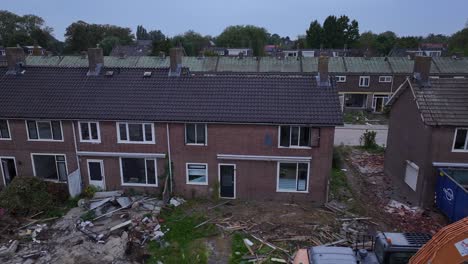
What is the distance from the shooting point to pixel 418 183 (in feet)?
64.7

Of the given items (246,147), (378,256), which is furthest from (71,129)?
(378,256)

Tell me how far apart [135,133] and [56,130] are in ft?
15.4

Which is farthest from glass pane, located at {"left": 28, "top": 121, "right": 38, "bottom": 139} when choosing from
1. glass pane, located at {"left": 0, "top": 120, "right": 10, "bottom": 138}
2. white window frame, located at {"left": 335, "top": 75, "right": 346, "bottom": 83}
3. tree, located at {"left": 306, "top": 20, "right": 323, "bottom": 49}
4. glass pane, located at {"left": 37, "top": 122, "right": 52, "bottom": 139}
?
tree, located at {"left": 306, "top": 20, "right": 323, "bottom": 49}

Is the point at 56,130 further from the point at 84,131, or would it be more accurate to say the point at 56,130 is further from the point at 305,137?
the point at 305,137

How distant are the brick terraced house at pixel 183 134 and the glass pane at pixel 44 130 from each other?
0.19 ft

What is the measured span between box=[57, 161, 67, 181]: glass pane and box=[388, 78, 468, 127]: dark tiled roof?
20.5 m

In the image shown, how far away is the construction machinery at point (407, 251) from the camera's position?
9.55m

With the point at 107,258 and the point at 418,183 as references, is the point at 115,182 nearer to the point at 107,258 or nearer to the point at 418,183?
the point at 107,258

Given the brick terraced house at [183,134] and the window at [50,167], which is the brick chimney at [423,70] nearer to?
the brick terraced house at [183,134]

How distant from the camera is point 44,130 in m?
20.5

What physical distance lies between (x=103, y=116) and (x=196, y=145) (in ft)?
17.9

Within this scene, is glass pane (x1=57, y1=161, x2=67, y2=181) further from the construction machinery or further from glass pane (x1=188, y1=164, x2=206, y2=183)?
the construction machinery

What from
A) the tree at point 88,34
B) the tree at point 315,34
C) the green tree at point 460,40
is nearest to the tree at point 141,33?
the tree at point 88,34

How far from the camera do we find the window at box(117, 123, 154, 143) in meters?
19.9
